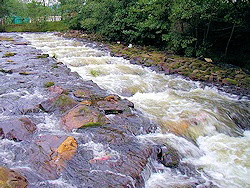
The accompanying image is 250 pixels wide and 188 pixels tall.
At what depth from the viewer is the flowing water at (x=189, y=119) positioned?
4.32 meters

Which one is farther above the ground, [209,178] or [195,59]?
[195,59]

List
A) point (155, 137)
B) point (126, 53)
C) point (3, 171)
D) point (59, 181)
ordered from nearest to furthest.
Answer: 1. point (3, 171)
2. point (59, 181)
3. point (155, 137)
4. point (126, 53)

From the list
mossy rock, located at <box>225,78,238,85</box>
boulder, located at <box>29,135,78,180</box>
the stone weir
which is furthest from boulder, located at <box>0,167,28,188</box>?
mossy rock, located at <box>225,78,238,85</box>

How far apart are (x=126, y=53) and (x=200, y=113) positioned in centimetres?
894

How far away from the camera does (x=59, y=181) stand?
12.0ft

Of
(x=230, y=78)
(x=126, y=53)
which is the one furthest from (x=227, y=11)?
(x=126, y=53)

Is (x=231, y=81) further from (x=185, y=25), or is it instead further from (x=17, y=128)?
(x=17, y=128)

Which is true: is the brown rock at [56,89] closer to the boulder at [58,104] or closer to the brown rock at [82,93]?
the brown rock at [82,93]

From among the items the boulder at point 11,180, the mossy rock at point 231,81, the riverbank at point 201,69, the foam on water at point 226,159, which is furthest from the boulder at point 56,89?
the mossy rock at point 231,81

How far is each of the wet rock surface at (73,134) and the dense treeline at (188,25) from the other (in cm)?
735

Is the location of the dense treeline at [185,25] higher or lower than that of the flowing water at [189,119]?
higher

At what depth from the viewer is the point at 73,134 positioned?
5.00 m

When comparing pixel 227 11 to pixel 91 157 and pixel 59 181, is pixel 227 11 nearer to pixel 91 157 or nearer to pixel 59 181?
pixel 91 157

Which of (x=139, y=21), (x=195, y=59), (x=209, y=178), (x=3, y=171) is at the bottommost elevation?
(x=209, y=178)
